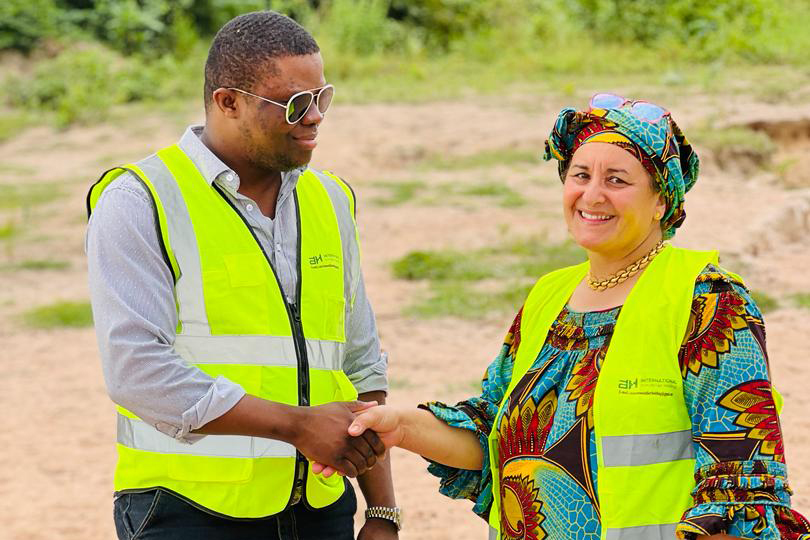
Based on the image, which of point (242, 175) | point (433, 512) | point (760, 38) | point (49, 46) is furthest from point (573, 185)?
point (49, 46)

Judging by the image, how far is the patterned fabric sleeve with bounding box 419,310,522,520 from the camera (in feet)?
8.89

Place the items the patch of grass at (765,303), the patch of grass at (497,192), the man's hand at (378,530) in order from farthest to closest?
the patch of grass at (497,192)
the patch of grass at (765,303)
the man's hand at (378,530)

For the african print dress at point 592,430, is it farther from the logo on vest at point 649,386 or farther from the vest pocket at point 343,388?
the vest pocket at point 343,388

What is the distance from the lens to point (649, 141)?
7.84 ft

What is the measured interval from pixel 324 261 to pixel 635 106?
2.65 ft

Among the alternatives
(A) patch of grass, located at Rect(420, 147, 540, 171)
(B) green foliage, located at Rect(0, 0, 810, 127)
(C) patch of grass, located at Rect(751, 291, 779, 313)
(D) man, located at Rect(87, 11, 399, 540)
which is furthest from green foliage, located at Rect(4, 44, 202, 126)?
(D) man, located at Rect(87, 11, 399, 540)

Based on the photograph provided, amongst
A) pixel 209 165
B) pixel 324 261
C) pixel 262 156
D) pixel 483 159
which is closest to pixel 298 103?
pixel 262 156

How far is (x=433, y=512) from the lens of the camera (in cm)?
545

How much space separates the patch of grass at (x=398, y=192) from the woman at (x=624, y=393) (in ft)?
28.7

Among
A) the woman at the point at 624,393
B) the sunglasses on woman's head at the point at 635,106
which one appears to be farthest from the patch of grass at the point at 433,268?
the sunglasses on woman's head at the point at 635,106

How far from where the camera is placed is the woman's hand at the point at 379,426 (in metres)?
2.61

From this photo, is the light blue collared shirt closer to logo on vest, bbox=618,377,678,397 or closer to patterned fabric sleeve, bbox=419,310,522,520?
patterned fabric sleeve, bbox=419,310,522,520

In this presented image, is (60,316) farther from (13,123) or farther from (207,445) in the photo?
(13,123)

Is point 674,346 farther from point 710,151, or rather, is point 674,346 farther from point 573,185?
point 710,151
